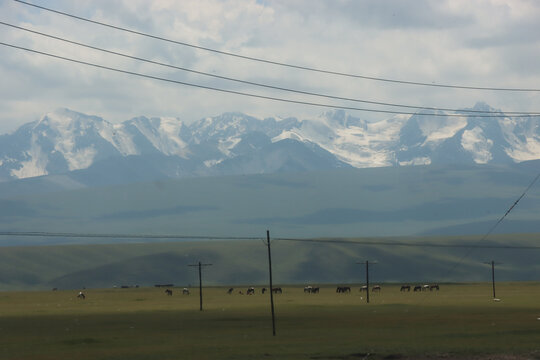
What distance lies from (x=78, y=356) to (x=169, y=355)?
7183 millimetres

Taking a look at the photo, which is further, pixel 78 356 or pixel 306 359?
pixel 78 356

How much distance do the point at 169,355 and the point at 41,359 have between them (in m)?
9.40

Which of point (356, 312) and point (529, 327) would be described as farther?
point (356, 312)

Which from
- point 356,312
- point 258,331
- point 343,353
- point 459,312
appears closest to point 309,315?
point 356,312

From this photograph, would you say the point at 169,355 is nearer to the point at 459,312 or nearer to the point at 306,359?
the point at 306,359

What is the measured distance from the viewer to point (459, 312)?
111 metres

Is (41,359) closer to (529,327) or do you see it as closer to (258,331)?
(258,331)

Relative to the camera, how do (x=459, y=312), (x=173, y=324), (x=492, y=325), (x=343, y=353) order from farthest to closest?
(x=459, y=312)
(x=173, y=324)
(x=492, y=325)
(x=343, y=353)

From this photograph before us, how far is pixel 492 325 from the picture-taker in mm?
85250

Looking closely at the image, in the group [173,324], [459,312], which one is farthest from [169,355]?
[459,312]

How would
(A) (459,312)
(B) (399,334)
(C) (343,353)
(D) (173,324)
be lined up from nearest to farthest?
(C) (343,353)
(B) (399,334)
(D) (173,324)
(A) (459,312)

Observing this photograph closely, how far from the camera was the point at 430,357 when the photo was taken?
5778 centimetres

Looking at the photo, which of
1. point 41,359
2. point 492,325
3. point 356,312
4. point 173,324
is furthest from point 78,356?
point 356,312

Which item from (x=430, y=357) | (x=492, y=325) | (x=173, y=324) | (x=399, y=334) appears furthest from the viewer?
(x=173, y=324)
